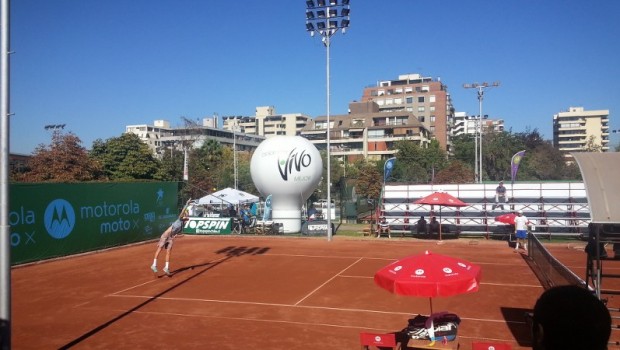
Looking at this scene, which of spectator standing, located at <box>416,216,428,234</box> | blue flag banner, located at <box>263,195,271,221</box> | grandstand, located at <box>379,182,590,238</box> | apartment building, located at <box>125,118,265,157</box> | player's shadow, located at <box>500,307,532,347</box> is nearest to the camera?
player's shadow, located at <box>500,307,532,347</box>

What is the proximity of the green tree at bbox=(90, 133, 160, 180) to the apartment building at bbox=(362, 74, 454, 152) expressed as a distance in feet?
195

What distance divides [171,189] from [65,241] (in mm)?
8056

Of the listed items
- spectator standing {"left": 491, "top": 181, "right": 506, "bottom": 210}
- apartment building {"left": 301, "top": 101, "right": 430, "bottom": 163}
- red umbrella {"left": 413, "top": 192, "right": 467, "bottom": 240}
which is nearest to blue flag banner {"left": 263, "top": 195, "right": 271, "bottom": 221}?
red umbrella {"left": 413, "top": 192, "right": 467, "bottom": 240}

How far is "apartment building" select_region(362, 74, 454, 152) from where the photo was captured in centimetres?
10019

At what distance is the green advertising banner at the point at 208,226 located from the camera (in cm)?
2969

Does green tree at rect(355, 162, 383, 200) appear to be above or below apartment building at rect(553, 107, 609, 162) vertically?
below

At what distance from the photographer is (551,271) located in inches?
507

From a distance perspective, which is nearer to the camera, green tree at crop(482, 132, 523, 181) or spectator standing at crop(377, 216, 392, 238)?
spectator standing at crop(377, 216, 392, 238)

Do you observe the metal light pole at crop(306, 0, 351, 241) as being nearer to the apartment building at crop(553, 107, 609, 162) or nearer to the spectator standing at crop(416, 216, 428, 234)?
the spectator standing at crop(416, 216, 428, 234)

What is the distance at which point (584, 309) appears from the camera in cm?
203

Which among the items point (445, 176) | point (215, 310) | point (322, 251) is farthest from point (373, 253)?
point (445, 176)

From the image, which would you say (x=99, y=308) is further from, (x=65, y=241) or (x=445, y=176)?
(x=445, y=176)

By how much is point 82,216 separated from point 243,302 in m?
13.1

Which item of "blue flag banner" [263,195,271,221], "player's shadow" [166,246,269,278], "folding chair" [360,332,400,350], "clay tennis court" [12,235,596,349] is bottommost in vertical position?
"player's shadow" [166,246,269,278]
